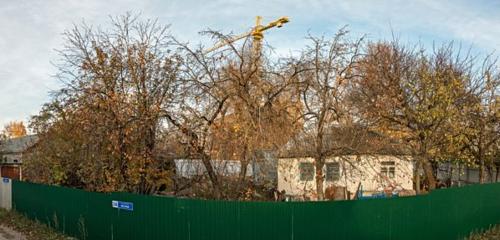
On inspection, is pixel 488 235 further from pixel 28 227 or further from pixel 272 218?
pixel 28 227

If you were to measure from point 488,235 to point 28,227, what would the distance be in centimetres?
1514

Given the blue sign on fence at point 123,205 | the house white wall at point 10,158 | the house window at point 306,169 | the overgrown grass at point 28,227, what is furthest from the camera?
the house white wall at point 10,158

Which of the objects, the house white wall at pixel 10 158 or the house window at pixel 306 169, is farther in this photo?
the house white wall at pixel 10 158

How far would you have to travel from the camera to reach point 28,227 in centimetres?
1573

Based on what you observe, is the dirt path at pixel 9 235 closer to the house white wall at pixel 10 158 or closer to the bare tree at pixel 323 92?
the bare tree at pixel 323 92

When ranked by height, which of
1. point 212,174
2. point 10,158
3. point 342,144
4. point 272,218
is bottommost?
point 272,218

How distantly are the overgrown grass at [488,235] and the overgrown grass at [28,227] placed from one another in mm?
11908

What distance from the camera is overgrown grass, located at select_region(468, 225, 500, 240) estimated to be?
43.2 ft

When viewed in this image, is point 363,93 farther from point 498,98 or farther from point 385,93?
point 498,98

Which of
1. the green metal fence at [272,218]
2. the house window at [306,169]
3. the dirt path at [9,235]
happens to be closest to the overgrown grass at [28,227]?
the dirt path at [9,235]

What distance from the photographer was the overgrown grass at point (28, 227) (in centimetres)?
1371

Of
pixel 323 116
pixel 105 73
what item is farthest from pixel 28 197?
pixel 323 116

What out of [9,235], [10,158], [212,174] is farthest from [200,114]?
[10,158]

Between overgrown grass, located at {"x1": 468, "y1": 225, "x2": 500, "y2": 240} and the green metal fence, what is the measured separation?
0.28 m
